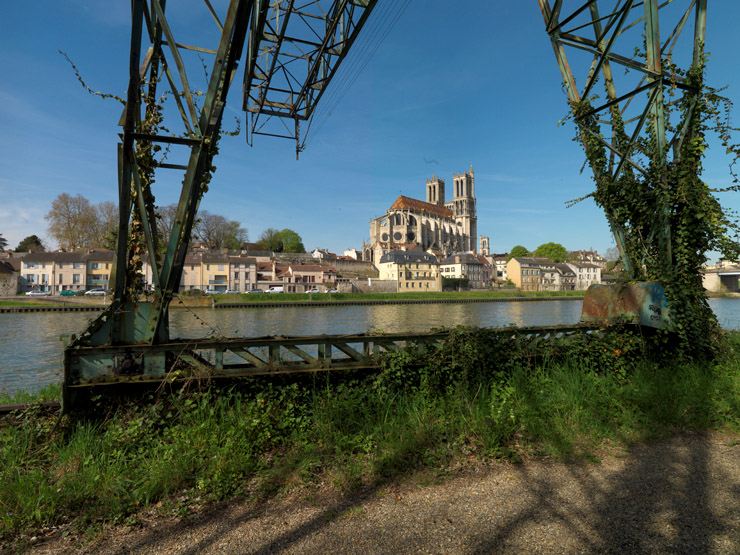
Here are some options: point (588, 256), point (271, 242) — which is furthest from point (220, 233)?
point (588, 256)

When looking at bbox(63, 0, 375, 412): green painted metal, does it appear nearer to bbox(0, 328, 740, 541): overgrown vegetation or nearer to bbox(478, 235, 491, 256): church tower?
bbox(0, 328, 740, 541): overgrown vegetation

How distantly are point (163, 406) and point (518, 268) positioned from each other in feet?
321

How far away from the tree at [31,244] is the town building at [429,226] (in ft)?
239

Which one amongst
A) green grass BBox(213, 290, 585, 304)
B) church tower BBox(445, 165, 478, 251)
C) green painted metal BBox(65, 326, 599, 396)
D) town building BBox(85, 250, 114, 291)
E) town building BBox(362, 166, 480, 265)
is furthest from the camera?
church tower BBox(445, 165, 478, 251)

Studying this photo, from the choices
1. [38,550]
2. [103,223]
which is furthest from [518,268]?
[38,550]

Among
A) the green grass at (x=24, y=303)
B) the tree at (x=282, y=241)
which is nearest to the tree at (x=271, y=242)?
the tree at (x=282, y=241)

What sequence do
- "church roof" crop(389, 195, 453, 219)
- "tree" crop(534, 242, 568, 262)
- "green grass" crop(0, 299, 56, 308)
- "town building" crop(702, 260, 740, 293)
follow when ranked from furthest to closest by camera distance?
"church roof" crop(389, 195, 453, 219)
"tree" crop(534, 242, 568, 262)
"town building" crop(702, 260, 740, 293)
"green grass" crop(0, 299, 56, 308)

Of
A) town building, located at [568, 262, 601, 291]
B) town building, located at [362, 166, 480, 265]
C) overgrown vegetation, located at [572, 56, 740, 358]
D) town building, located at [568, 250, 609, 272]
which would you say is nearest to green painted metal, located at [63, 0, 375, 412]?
overgrown vegetation, located at [572, 56, 740, 358]

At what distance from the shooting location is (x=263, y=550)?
8.77 feet

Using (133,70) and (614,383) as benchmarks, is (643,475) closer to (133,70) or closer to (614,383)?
(614,383)

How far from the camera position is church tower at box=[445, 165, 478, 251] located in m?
148

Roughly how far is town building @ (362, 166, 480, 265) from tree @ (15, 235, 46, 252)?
239 ft

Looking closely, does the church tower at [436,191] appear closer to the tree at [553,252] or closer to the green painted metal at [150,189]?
the tree at [553,252]

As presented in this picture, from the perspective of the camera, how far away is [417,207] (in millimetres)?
133750
